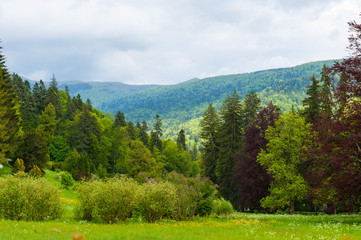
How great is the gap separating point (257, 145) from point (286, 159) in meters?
5.29

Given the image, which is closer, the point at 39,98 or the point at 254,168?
the point at 254,168

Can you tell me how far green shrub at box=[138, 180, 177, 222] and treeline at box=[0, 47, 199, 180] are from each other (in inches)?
1187

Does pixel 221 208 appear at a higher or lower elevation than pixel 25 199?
lower

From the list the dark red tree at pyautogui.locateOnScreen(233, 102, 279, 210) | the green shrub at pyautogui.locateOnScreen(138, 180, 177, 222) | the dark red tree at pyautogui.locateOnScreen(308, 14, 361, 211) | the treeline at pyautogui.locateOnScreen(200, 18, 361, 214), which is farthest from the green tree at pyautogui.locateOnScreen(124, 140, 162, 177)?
the dark red tree at pyautogui.locateOnScreen(308, 14, 361, 211)

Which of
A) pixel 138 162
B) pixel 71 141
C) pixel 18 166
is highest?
pixel 71 141

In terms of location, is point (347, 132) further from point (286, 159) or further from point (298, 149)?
point (286, 159)

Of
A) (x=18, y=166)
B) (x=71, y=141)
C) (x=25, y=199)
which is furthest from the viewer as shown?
(x=71, y=141)

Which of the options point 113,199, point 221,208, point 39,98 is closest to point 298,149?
point 221,208

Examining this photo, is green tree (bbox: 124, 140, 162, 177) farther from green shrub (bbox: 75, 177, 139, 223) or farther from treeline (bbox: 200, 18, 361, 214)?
green shrub (bbox: 75, 177, 139, 223)

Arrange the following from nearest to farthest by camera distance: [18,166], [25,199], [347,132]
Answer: [25,199], [347,132], [18,166]

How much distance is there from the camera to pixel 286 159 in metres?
34.2

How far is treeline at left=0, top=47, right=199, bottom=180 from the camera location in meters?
46.3

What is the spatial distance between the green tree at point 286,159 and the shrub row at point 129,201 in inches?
610

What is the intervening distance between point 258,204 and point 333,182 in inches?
868
